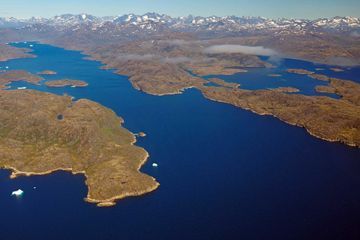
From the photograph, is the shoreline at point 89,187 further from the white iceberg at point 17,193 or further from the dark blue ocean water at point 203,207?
the white iceberg at point 17,193

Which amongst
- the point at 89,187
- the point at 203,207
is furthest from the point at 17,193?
the point at 203,207

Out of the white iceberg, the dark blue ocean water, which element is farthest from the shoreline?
the white iceberg

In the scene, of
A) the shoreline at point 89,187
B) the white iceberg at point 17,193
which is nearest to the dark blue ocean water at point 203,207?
the white iceberg at point 17,193

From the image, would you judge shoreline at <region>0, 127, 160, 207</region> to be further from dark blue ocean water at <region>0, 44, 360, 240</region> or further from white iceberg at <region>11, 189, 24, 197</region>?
white iceberg at <region>11, 189, 24, 197</region>

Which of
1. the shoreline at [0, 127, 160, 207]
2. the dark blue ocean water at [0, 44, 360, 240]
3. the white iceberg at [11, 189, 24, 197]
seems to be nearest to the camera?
the dark blue ocean water at [0, 44, 360, 240]

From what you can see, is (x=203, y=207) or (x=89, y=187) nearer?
(x=203, y=207)

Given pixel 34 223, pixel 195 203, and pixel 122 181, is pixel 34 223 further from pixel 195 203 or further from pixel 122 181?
pixel 195 203

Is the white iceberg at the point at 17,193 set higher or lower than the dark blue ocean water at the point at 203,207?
lower

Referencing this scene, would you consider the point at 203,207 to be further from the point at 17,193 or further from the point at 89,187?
the point at 17,193

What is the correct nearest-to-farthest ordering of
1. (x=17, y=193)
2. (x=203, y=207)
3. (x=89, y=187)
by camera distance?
(x=203, y=207)
(x=17, y=193)
(x=89, y=187)

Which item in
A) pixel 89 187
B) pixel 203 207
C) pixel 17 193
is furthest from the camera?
pixel 89 187

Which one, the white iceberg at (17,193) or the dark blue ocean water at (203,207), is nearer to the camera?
the dark blue ocean water at (203,207)
